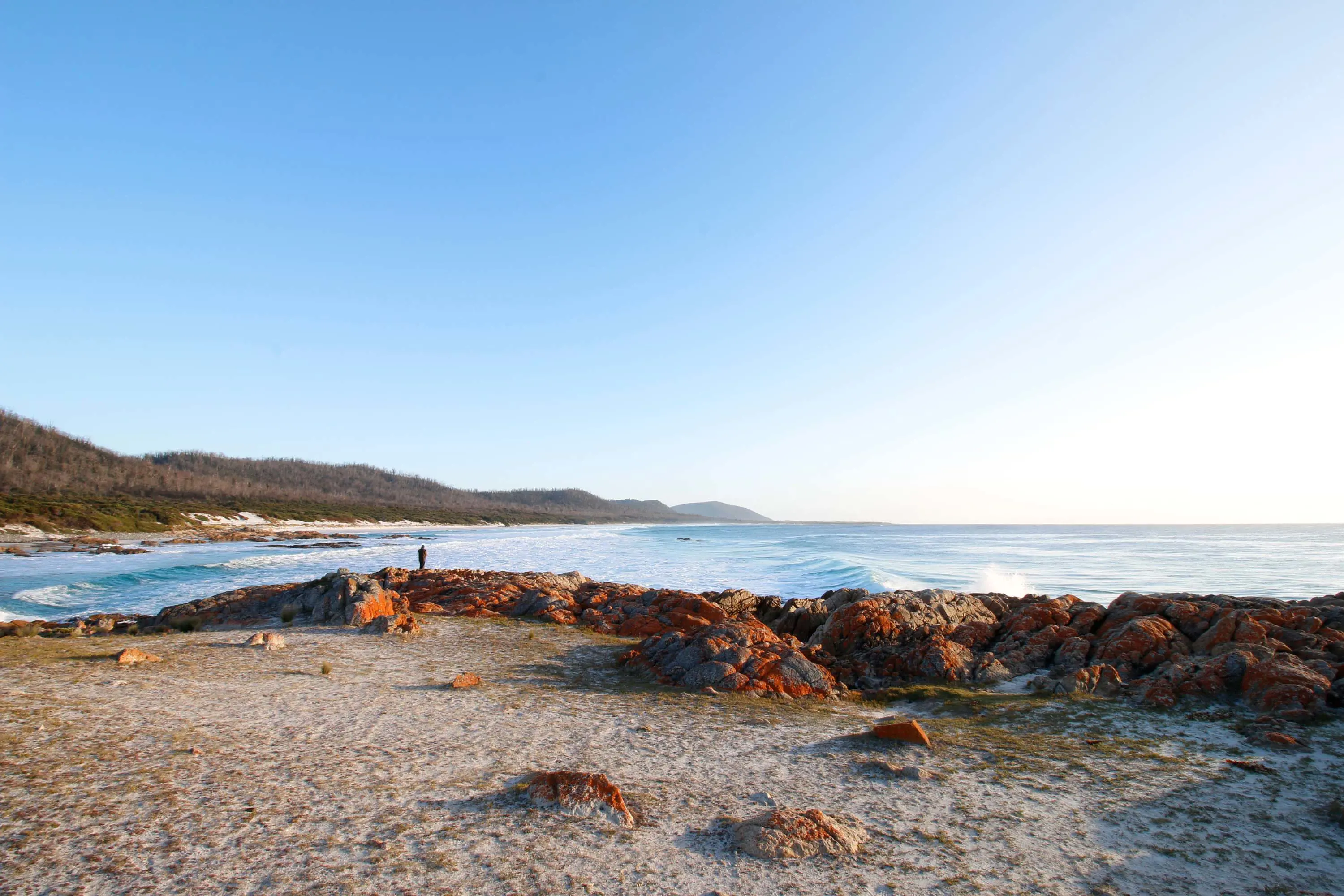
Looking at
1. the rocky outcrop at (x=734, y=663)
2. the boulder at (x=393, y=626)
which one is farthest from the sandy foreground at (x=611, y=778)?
the boulder at (x=393, y=626)

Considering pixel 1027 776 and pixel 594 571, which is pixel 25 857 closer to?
pixel 1027 776

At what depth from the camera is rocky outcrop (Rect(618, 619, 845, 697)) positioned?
9883mm

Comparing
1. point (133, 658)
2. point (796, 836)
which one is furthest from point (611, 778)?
point (133, 658)

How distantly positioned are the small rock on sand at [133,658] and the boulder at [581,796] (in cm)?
793

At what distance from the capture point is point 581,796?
5.41 m

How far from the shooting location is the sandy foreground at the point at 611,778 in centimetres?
446

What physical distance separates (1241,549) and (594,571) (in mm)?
66642

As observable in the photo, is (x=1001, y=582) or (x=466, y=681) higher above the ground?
(x=466, y=681)

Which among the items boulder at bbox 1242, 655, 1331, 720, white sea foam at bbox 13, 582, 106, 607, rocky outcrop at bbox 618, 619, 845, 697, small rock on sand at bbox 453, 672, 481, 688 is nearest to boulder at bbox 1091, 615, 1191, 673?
boulder at bbox 1242, 655, 1331, 720

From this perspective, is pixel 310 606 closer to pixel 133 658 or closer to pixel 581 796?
pixel 133 658

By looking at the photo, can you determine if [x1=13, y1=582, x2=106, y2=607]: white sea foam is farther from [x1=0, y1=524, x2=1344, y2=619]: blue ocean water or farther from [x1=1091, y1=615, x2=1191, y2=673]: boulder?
[x1=1091, y1=615, x2=1191, y2=673]: boulder

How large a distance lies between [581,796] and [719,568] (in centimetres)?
3598

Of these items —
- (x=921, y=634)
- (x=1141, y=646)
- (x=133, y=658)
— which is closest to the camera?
(x=133, y=658)

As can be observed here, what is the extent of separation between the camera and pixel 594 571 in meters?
38.2
